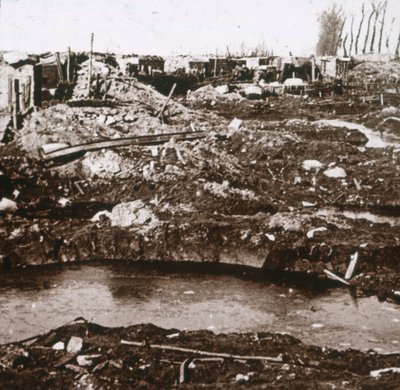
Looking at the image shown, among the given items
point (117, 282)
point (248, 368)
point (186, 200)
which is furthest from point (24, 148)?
point (248, 368)

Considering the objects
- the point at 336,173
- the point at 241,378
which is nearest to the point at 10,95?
the point at 336,173

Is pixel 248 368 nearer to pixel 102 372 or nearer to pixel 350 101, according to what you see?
pixel 102 372

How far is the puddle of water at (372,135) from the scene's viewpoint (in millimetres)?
10572

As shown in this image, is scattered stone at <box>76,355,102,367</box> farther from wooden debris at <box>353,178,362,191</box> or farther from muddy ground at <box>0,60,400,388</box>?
wooden debris at <box>353,178,362,191</box>

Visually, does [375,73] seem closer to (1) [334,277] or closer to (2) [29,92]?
(2) [29,92]

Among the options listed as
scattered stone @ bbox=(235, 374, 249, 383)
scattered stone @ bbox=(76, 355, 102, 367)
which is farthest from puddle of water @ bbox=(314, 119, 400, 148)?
scattered stone @ bbox=(76, 355, 102, 367)

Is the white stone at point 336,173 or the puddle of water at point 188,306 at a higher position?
the white stone at point 336,173

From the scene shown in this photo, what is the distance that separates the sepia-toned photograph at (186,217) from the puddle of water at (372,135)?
2.6 inches

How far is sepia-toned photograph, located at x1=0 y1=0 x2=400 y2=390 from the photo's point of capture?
3.80 meters

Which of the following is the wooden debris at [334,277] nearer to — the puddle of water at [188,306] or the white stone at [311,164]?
the puddle of water at [188,306]

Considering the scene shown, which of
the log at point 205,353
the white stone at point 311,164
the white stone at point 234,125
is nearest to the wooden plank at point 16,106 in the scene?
the white stone at point 234,125

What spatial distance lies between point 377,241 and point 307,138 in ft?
17.4

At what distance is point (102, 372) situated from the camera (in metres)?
3.50

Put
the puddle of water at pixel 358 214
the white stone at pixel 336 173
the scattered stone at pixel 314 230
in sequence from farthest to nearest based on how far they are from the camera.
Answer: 1. the white stone at pixel 336 173
2. the puddle of water at pixel 358 214
3. the scattered stone at pixel 314 230
